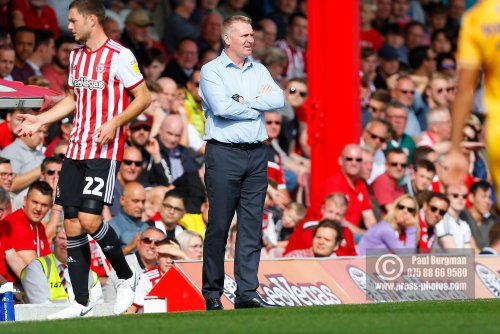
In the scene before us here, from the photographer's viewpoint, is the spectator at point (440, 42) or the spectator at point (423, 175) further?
the spectator at point (440, 42)

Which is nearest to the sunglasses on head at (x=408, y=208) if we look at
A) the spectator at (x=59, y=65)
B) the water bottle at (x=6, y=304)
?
the spectator at (x=59, y=65)

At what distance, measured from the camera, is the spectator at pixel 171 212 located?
14.2m

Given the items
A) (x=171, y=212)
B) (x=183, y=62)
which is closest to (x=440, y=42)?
(x=183, y=62)

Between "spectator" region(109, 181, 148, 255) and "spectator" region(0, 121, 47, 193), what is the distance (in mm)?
930

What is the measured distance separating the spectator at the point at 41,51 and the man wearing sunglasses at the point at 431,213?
4741 millimetres

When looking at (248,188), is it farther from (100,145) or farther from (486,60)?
(486,60)

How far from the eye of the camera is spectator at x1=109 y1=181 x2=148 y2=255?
14.3 meters

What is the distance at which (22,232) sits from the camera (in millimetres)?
13211

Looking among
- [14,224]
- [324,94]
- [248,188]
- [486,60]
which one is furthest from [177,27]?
[486,60]

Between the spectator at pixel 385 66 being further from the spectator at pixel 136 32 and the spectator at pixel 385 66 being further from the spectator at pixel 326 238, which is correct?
the spectator at pixel 326 238

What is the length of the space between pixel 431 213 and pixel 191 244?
125 inches

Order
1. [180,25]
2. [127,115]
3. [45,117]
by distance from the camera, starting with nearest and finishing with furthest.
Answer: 1. [127,115]
2. [45,117]
3. [180,25]

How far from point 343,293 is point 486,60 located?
5.53 meters

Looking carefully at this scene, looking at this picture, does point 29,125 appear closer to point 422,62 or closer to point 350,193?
point 350,193
